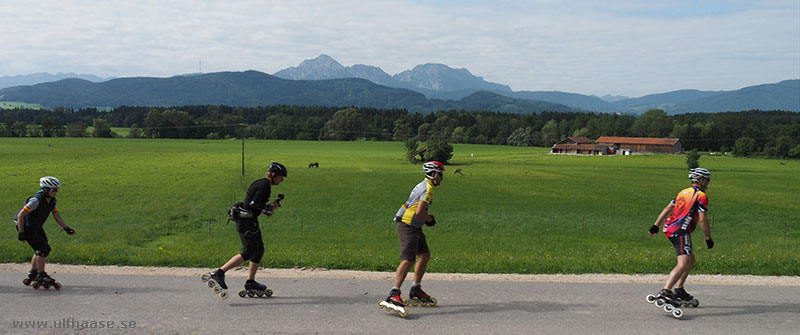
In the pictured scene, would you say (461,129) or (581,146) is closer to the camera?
(581,146)

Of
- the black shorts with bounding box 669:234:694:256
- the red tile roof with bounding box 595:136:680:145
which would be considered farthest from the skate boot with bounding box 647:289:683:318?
the red tile roof with bounding box 595:136:680:145

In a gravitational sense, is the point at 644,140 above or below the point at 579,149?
above

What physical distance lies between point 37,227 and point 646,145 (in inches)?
6214

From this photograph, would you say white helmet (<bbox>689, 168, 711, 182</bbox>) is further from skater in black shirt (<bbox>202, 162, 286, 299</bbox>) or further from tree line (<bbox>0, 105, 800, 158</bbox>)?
tree line (<bbox>0, 105, 800, 158</bbox>)

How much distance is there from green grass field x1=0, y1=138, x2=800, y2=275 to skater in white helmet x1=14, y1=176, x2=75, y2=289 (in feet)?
6.82

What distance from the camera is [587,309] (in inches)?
329

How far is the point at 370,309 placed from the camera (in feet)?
27.5

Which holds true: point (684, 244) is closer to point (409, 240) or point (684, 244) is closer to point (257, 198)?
point (409, 240)

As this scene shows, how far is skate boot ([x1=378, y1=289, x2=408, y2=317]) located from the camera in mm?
8013

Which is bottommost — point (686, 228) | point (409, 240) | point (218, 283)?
point (218, 283)

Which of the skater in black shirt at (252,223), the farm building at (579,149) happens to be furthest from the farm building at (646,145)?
the skater in black shirt at (252,223)

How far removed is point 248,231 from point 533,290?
5164 mm

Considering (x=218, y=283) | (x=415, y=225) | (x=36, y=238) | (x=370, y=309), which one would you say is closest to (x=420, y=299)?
(x=370, y=309)

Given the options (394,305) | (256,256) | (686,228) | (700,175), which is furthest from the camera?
(256,256)
